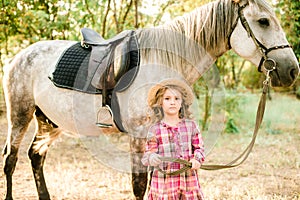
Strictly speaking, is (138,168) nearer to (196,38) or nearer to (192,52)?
(192,52)

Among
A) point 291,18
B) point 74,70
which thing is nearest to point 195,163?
point 74,70

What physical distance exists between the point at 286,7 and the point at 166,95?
5426mm

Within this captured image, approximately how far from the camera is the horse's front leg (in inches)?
104

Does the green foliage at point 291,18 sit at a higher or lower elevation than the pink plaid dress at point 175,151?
higher

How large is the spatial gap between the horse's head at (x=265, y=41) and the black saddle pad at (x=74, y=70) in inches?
48.3

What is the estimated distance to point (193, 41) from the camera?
2650 mm

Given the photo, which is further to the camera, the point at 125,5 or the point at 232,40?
the point at 125,5

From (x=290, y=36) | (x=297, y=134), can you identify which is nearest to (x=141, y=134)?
(x=290, y=36)

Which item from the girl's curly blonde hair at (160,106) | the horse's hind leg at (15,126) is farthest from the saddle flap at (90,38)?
the girl's curly blonde hair at (160,106)

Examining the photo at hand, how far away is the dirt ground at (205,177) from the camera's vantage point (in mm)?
4086

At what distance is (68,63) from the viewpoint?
308 cm

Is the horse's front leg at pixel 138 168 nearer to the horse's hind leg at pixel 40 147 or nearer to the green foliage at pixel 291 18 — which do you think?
the horse's hind leg at pixel 40 147

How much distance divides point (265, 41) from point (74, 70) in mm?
1580

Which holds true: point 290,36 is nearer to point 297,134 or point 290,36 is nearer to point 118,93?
point 297,134
